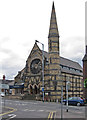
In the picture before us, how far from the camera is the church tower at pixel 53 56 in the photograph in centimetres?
4991

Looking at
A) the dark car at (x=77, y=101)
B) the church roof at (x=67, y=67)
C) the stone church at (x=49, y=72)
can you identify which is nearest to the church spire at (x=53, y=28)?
the stone church at (x=49, y=72)

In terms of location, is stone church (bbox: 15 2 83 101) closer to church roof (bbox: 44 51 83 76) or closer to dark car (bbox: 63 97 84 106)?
church roof (bbox: 44 51 83 76)

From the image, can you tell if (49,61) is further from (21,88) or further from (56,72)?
(21,88)

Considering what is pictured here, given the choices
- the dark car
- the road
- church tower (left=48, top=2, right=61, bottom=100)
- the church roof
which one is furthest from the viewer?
the church roof

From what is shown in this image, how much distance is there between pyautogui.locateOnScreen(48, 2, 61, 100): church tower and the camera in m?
49.9

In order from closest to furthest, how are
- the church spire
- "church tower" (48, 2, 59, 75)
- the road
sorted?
the road → "church tower" (48, 2, 59, 75) → the church spire

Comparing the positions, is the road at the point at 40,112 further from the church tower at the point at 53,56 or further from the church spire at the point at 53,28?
the church spire at the point at 53,28

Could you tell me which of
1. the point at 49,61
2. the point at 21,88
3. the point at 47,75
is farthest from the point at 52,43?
the point at 21,88

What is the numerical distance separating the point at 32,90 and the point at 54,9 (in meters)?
23.7

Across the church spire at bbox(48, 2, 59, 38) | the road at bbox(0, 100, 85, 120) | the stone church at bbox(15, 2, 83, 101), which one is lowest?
the road at bbox(0, 100, 85, 120)

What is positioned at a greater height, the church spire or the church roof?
the church spire

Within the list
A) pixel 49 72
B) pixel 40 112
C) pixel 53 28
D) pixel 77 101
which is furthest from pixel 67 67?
pixel 40 112

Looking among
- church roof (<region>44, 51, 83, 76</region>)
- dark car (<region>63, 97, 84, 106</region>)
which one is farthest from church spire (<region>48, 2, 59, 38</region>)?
dark car (<region>63, 97, 84, 106</region>)

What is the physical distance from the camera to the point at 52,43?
51.3 m
